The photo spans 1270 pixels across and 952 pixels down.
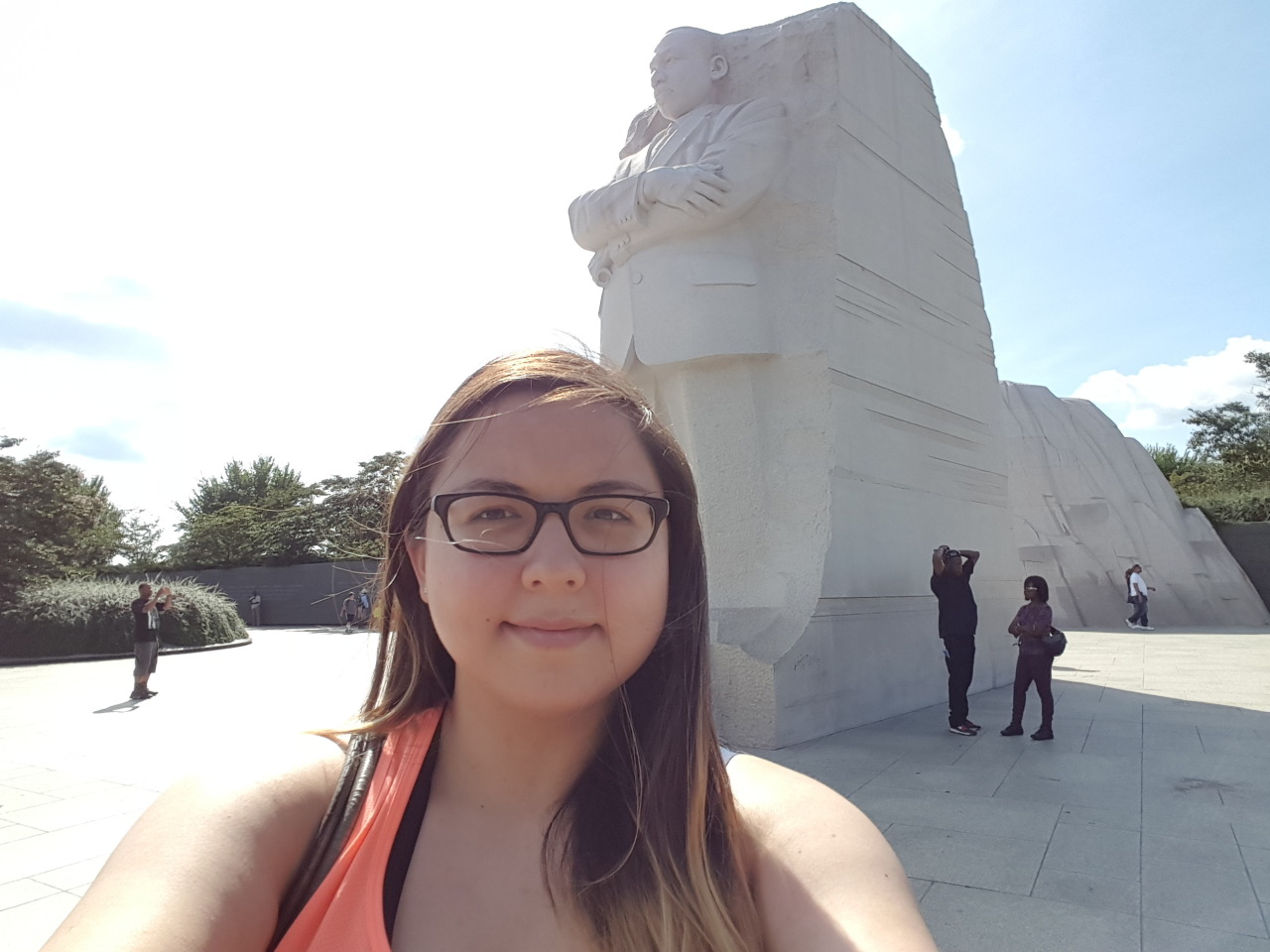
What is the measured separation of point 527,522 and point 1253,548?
19.4 meters

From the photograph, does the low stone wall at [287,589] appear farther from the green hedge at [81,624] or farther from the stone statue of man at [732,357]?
the stone statue of man at [732,357]

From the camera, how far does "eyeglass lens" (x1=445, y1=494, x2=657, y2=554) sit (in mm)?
1059

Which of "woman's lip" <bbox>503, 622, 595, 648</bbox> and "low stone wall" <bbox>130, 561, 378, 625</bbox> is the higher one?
"low stone wall" <bbox>130, 561, 378, 625</bbox>

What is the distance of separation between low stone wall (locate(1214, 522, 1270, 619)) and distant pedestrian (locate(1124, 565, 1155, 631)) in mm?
2849

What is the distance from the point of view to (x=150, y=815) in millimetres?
968

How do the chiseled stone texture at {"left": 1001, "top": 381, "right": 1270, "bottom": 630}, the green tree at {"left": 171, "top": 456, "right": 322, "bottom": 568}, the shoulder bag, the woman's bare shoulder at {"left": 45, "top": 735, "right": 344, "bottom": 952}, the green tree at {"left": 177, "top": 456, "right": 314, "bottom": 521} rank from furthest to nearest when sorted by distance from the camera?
the green tree at {"left": 177, "top": 456, "right": 314, "bottom": 521}, the green tree at {"left": 171, "top": 456, "right": 322, "bottom": 568}, the chiseled stone texture at {"left": 1001, "top": 381, "right": 1270, "bottom": 630}, the shoulder bag, the woman's bare shoulder at {"left": 45, "top": 735, "right": 344, "bottom": 952}

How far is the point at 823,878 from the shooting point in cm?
98

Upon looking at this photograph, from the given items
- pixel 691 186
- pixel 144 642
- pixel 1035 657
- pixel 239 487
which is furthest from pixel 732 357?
pixel 239 487

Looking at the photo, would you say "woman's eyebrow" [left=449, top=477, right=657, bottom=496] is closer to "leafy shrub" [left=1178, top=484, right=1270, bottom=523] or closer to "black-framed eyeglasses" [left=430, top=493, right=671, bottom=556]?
"black-framed eyeglasses" [left=430, top=493, right=671, bottom=556]

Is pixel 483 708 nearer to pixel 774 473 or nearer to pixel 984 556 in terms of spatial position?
pixel 774 473

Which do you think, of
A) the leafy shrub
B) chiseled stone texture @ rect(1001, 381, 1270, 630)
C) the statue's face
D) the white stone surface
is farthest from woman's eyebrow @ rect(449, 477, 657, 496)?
the leafy shrub

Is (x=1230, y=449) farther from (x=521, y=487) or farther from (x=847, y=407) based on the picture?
(x=521, y=487)

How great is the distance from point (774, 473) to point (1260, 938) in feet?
12.5

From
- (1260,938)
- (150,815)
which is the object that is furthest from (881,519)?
(150,815)
